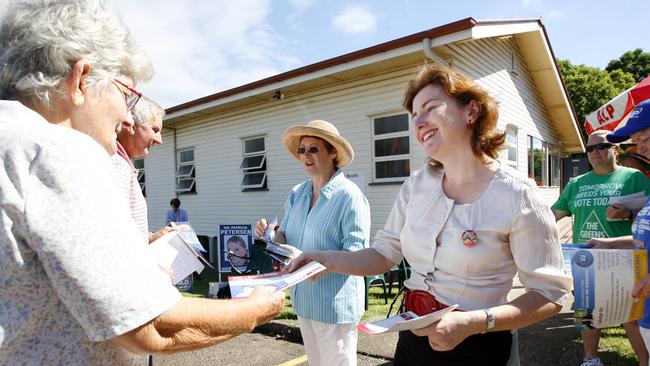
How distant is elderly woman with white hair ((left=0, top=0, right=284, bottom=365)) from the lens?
85 cm

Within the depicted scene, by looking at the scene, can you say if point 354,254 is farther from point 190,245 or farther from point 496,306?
point 190,245

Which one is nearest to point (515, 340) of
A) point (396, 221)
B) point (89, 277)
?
point (396, 221)

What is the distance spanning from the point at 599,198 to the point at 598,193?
0.18ft

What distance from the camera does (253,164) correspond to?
10984 mm

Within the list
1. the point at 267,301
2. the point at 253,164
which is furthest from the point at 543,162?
the point at 267,301

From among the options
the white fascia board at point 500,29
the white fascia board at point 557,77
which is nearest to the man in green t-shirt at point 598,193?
the white fascia board at point 500,29

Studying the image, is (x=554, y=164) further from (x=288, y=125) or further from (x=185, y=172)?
(x=185, y=172)

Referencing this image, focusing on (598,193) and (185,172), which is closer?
(598,193)

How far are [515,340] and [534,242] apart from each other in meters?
0.55

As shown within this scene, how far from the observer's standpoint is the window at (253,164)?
1065cm

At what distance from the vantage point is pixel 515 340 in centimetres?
177

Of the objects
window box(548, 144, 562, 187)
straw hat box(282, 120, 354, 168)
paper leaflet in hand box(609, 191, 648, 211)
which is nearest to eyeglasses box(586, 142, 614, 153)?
paper leaflet in hand box(609, 191, 648, 211)

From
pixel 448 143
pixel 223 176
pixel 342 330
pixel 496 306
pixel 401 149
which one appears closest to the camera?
pixel 496 306

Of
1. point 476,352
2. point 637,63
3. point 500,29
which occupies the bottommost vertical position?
point 476,352
